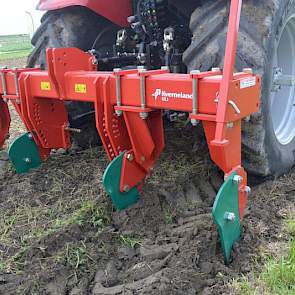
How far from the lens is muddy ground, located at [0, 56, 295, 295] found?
216 cm

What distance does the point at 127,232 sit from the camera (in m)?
2.55

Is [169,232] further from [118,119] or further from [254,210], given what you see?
[118,119]

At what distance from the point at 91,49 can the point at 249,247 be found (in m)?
1.94

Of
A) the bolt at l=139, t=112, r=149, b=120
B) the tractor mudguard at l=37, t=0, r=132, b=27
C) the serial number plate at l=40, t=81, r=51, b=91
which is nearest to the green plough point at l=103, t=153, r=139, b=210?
the bolt at l=139, t=112, r=149, b=120

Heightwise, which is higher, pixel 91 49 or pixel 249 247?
pixel 91 49

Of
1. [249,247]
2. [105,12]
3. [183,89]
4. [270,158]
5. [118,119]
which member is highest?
[105,12]

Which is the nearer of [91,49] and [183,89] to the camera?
[183,89]

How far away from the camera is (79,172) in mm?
3299

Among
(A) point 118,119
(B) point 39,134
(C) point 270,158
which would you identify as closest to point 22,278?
(A) point 118,119

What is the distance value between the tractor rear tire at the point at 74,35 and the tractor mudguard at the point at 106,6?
15cm

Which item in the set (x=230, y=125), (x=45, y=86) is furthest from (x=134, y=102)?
(x=45, y=86)

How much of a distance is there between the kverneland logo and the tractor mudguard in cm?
105

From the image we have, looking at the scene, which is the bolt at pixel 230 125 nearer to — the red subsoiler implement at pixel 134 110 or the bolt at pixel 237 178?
the red subsoiler implement at pixel 134 110

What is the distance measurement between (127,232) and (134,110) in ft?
2.10
